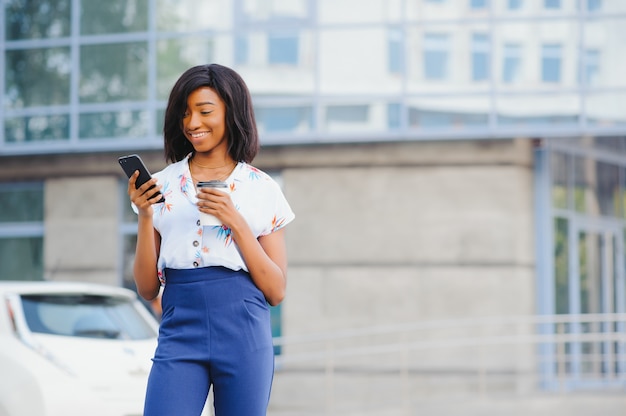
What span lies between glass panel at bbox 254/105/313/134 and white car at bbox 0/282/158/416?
8318 mm

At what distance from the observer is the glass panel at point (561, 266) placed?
15586 millimetres

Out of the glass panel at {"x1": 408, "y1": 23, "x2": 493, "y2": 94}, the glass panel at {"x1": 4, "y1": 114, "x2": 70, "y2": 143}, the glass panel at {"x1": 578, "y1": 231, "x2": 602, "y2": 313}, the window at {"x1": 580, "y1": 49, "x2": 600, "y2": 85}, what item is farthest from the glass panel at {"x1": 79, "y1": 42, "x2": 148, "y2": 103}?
the glass panel at {"x1": 578, "y1": 231, "x2": 602, "y2": 313}

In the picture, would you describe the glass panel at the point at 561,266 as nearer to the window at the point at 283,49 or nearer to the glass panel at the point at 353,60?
the glass panel at the point at 353,60

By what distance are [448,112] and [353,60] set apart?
1460 millimetres

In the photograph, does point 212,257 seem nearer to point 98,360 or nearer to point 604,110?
point 98,360

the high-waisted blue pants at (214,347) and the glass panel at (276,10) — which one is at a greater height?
the glass panel at (276,10)

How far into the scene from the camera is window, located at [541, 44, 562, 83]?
14.8 meters

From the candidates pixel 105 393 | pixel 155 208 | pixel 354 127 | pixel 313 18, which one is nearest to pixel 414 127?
pixel 354 127

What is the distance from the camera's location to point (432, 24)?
49.1ft

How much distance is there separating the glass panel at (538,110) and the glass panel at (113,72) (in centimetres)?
490

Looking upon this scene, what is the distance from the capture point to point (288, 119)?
15.2 meters

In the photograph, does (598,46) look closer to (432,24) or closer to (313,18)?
(432,24)

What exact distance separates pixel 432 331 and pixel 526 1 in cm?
454

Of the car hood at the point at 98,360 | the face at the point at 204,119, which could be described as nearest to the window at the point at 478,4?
the car hood at the point at 98,360
